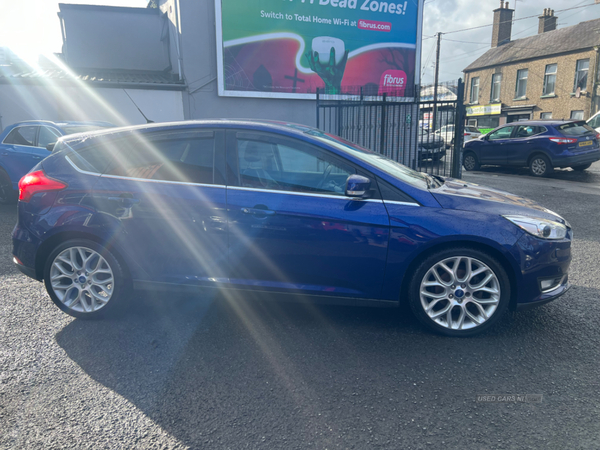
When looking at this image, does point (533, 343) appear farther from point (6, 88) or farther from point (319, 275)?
point (6, 88)

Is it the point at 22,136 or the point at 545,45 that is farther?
the point at 545,45

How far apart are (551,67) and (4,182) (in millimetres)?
35462

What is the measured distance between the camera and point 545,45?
3353 cm

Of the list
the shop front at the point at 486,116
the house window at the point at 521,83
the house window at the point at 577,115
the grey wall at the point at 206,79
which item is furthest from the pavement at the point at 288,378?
the house window at the point at 521,83

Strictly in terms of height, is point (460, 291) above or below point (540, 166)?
below

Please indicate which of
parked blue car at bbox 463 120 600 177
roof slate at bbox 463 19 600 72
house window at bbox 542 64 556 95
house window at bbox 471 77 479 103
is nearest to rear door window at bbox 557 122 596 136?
parked blue car at bbox 463 120 600 177

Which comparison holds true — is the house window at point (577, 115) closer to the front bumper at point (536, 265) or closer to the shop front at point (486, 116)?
the shop front at point (486, 116)

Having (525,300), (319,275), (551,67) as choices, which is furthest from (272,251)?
(551,67)

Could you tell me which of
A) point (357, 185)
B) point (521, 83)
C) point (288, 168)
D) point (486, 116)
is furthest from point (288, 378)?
point (486, 116)

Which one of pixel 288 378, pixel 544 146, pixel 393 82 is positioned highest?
pixel 393 82

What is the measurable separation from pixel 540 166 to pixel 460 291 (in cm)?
1179

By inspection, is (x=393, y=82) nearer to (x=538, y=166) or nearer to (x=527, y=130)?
(x=527, y=130)

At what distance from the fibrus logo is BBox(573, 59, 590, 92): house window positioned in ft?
76.3

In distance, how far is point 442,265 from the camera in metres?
3.26
